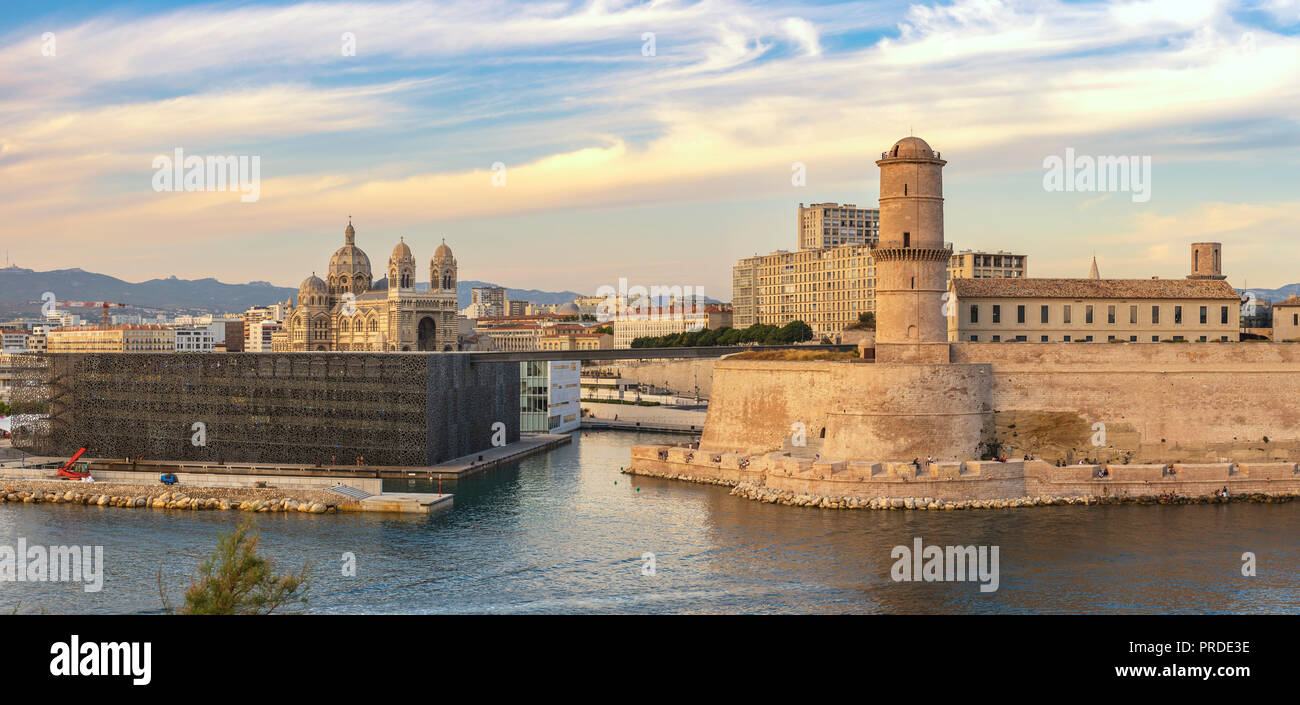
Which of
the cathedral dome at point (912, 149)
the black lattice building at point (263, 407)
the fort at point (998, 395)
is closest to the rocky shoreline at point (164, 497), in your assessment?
the black lattice building at point (263, 407)

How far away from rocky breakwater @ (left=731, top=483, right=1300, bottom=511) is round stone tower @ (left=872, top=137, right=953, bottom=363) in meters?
6.43

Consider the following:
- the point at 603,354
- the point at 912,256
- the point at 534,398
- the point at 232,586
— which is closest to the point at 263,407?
the point at 603,354

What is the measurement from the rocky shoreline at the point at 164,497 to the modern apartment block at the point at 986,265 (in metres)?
70.3

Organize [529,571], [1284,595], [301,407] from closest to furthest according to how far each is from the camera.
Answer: [1284,595], [529,571], [301,407]

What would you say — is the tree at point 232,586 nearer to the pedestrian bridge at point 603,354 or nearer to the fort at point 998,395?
the fort at point 998,395

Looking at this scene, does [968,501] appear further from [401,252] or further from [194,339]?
[194,339]

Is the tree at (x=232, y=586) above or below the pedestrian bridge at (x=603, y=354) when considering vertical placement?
below

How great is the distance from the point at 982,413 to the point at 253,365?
28812 millimetres

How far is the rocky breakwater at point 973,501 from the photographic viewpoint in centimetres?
3500

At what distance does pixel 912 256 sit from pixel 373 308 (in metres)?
73.4

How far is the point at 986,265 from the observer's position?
98.4 metres
